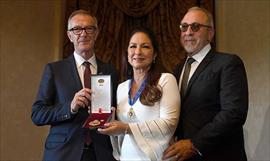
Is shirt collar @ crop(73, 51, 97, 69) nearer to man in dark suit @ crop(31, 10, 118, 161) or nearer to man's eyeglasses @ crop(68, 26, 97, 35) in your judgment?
man in dark suit @ crop(31, 10, 118, 161)

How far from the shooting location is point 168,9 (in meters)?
3.55

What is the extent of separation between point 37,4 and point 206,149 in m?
2.33

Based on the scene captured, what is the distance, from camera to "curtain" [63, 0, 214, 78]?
11.5 ft

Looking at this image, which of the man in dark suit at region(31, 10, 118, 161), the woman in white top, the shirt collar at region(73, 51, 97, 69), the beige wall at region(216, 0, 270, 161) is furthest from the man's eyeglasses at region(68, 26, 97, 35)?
the beige wall at region(216, 0, 270, 161)

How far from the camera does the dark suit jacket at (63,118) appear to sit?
6.53ft

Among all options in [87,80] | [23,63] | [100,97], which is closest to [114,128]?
[100,97]

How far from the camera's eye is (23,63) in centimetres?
339

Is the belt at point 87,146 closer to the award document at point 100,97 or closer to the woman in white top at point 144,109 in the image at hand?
the woman in white top at point 144,109

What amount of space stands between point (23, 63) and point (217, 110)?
2005 millimetres

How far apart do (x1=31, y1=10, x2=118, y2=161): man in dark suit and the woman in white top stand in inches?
6.8

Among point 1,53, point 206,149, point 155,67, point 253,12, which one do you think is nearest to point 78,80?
point 155,67

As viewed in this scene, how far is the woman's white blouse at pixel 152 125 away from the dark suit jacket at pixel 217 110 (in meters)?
0.20

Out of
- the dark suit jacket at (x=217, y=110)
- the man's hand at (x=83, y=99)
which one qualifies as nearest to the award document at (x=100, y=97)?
the man's hand at (x=83, y=99)

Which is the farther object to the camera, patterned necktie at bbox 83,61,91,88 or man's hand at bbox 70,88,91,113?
patterned necktie at bbox 83,61,91,88
